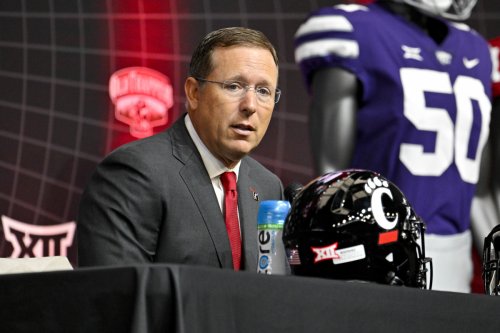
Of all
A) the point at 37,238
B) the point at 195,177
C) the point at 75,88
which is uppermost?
the point at 75,88

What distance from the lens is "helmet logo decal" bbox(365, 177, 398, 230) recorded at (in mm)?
1461

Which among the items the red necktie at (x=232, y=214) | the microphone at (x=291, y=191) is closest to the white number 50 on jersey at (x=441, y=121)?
the red necktie at (x=232, y=214)

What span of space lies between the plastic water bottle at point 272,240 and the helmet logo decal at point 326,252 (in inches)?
4.4

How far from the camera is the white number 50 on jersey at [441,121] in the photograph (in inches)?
115

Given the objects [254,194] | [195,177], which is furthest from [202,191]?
[254,194]

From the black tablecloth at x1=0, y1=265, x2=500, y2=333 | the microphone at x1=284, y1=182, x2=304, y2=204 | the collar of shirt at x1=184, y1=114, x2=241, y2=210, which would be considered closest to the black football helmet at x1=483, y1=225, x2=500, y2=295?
the microphone at x1=284, y1=182, x2=304, y2=204

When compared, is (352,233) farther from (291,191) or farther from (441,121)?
(441,121)

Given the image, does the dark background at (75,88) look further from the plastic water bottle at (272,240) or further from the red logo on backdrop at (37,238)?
the plastic water bottle at (272,240)

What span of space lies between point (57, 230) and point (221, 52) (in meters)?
1.14

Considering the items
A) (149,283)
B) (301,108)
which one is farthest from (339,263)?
(301,108)

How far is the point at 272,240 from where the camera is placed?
5.03 feet

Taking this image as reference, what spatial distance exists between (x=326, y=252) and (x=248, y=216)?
0.57 m

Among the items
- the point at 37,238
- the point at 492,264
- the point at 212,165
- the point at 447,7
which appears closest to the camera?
the point at 492,264

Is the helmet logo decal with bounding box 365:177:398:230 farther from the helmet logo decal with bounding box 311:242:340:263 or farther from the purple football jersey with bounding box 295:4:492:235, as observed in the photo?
the purple football jersey with bounding box 295:4:492:235
